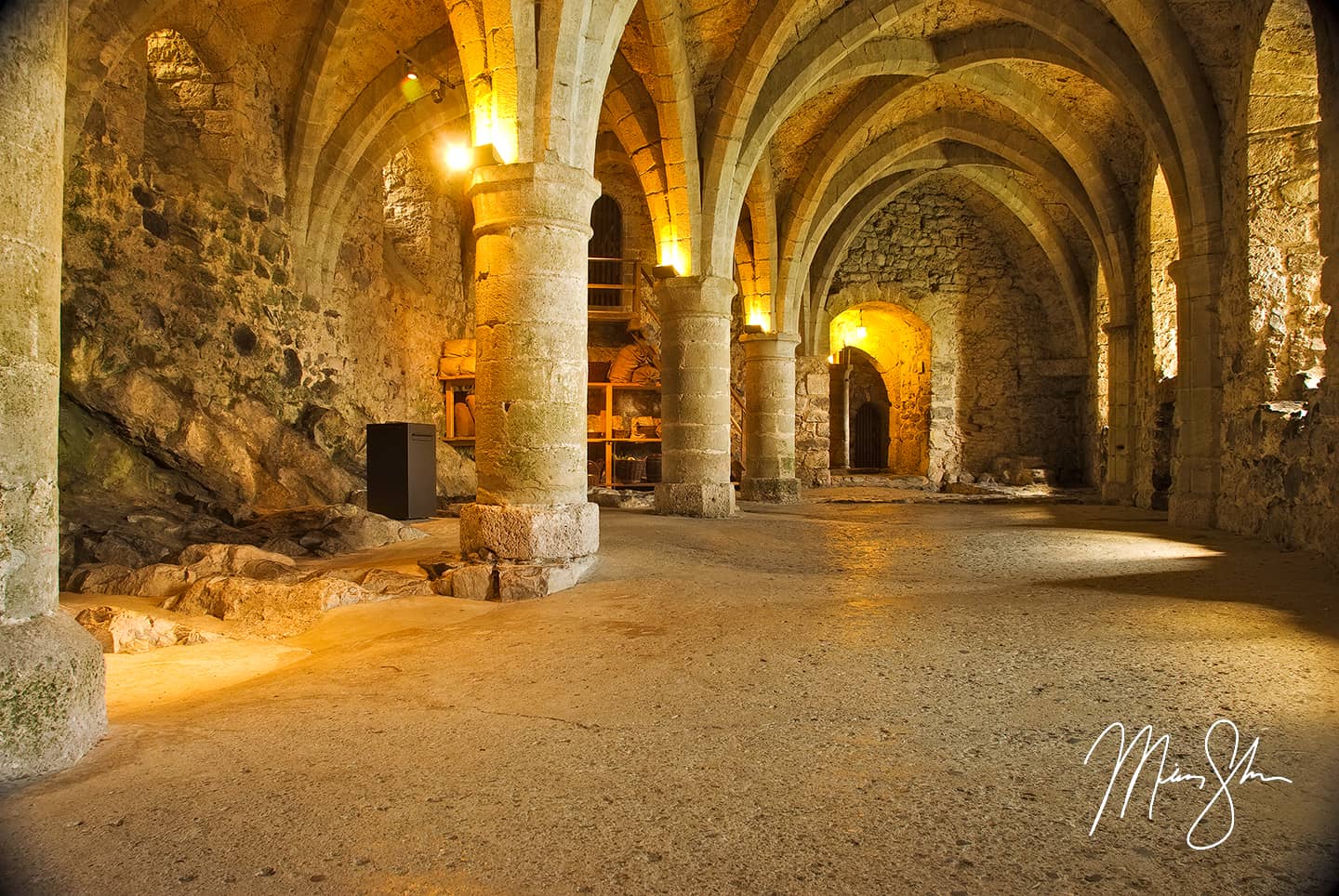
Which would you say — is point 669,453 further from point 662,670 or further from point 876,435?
point 876,435

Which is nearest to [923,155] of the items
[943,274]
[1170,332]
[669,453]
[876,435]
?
[943,274]

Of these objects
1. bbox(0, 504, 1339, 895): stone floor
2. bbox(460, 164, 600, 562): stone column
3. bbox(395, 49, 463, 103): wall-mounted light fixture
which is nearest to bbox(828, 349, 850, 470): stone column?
bbox(395, 49, 463, 103): wall-mounted light fixture

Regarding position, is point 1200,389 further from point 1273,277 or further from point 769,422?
point 769,422

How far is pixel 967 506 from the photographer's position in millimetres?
11422

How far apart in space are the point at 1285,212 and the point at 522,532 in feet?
23.4

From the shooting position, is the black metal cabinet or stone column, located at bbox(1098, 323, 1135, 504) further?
stone column, located at bbox(1098, 323, 1135, 504)

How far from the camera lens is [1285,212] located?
7.21 meters

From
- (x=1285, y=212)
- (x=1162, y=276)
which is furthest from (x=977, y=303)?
(x=1285, y=212)

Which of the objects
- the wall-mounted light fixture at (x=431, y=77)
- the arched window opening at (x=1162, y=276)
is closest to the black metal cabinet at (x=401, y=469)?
the wall-mounted light fixture at (x=431, y=77)

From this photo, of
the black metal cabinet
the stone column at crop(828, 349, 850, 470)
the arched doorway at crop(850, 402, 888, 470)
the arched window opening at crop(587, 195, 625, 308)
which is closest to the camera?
the black metal cabinet

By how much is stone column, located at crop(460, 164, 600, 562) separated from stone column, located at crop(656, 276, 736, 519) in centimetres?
390

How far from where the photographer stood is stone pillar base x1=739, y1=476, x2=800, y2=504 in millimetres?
11930

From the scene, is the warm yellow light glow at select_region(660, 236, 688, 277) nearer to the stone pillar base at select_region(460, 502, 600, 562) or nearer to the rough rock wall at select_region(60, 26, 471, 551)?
the rough rock wall at select_region(60, 26, 471, 551)

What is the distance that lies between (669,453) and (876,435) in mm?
15691
